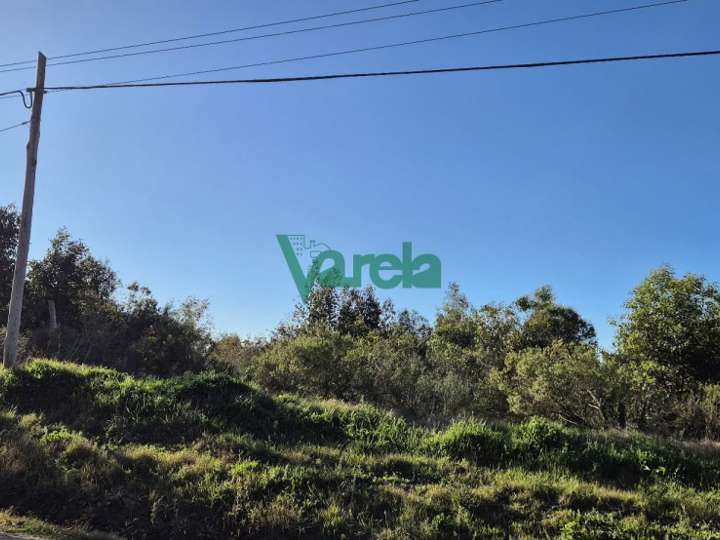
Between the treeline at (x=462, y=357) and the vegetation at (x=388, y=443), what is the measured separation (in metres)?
0.04

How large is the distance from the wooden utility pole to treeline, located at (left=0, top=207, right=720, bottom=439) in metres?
5.01

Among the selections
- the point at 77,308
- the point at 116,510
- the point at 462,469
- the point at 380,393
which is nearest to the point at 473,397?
the point at 380,393

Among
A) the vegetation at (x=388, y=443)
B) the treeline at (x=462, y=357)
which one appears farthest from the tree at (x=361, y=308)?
the vegetation at (x=388, y=443)

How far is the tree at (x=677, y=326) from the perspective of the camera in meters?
8.88

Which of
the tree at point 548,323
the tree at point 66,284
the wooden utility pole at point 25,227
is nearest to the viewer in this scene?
the wooden utility pole at point 25,227

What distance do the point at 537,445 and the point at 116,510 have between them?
5480mm

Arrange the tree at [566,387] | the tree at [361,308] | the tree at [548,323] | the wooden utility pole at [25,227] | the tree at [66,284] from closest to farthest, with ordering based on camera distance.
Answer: the tree at [566,387] → the wooden utility pole at [25,227] → the tree at [548,323] → the tree at [66,284] → the tree at [361,308]

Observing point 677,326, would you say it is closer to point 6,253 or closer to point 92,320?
point 92,320

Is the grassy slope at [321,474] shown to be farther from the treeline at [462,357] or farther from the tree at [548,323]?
the tree at [548,323]

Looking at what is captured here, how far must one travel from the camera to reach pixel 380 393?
37.5 feet

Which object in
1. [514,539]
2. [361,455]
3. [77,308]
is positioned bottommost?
[514,539]

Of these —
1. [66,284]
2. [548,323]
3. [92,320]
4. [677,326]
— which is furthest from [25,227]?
[548,323]

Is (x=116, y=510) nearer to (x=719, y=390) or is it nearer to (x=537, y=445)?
(x=537, y=445)

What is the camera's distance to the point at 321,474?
242 inches
